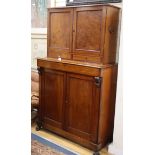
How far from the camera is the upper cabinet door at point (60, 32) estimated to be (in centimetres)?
268

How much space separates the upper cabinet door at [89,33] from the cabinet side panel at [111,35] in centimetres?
7

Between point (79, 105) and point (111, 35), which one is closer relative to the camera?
point (111, 35)

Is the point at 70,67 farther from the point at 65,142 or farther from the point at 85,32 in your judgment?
the point at 65,142

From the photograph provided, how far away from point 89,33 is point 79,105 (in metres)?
0.90

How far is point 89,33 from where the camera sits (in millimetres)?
2479

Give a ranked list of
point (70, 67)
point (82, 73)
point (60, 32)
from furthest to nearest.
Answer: point (60, 32)
point (70, 67)
point (82, 73)

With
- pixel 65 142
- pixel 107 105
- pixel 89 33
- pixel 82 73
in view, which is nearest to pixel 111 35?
pixel 89 33

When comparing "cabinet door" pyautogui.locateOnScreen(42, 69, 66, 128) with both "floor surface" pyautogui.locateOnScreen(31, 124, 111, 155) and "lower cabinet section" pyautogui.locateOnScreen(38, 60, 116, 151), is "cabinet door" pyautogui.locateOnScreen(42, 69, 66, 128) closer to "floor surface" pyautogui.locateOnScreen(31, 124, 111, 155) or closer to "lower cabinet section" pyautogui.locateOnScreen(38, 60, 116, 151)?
"lower cabinet section" pyautogui.locateOnScreen(38, 60, 116, 151)

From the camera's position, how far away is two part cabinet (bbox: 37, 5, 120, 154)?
7.89 feet

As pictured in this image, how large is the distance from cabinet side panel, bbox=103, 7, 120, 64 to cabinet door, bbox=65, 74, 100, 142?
37cm
